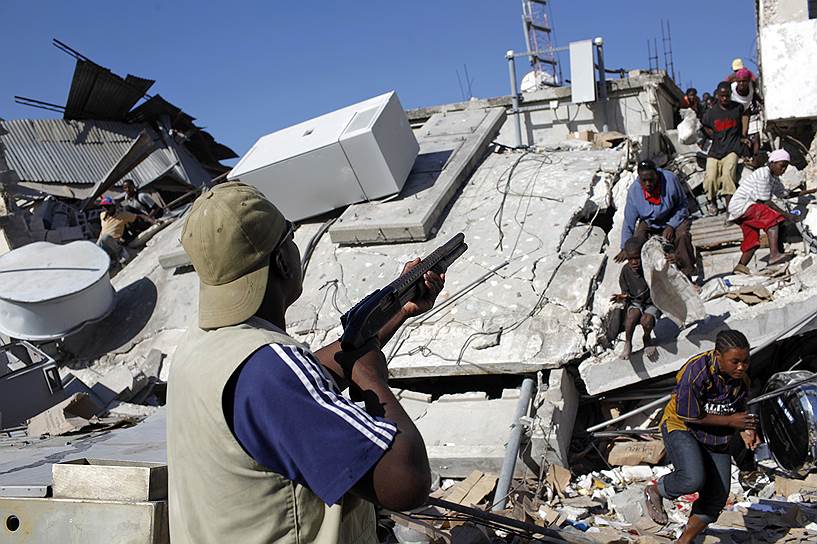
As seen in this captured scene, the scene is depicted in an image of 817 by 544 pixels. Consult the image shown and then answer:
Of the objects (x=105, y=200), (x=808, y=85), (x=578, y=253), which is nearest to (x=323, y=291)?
(x=578, y=253)

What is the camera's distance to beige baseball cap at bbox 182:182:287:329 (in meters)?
1.50

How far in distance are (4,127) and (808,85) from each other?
1378cm

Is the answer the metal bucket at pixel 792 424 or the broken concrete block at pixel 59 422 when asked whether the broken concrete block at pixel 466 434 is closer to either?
the metal bucket at pixel 792 424

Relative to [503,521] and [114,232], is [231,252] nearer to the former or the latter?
[503,521]

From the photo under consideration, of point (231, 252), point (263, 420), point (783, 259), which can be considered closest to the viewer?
point (263, 420)

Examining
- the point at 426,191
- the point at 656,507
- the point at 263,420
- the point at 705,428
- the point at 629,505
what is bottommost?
the point at 629,505

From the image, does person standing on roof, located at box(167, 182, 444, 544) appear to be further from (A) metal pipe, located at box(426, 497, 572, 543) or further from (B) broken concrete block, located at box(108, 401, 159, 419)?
(B) broken concrete block, located at box(108, 401, 159, 419)

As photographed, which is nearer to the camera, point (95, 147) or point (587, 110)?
point (587, 110)

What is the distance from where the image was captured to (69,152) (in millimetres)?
14312

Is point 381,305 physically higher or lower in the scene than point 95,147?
higher

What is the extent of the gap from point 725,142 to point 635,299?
158 inches

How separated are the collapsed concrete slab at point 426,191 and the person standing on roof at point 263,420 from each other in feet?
18.7

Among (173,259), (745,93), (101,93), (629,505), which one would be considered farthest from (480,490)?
(101,93)

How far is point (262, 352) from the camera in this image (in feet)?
4.46
